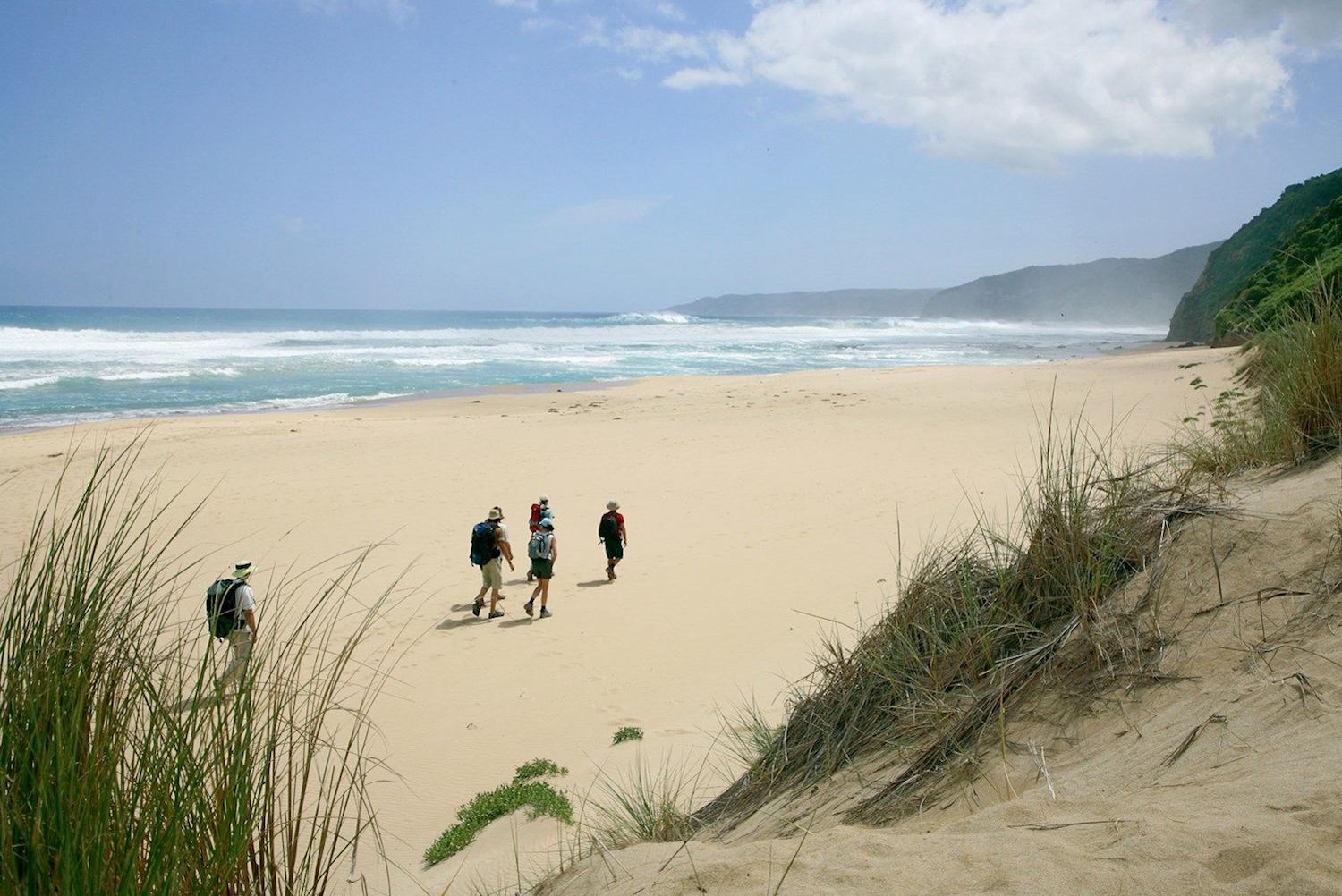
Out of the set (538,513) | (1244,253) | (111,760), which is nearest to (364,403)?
(538,513)

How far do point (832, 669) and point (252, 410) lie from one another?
25.0 metres

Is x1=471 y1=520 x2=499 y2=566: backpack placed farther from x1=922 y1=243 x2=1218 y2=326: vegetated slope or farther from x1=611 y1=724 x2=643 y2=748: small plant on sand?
x1=922 y1=243 x2=1218 y2=326: vegetated slope

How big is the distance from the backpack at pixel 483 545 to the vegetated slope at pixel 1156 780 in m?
5.52

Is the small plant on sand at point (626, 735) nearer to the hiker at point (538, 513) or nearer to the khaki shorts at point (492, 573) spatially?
the khaki shorts at point (492, 573)

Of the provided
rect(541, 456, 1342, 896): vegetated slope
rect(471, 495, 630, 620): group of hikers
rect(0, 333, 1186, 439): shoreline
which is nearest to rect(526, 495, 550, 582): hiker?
rect(471, 495, 630, 620): group of hikers

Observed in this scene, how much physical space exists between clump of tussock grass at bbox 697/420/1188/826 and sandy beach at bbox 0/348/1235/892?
1.43 ft

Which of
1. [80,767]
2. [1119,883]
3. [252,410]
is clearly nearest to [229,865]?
[80,767]

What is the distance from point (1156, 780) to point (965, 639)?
1051 millimetres

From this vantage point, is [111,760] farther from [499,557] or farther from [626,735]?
[499,557]

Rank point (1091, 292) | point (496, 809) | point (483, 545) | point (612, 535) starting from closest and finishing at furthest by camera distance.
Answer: point (496, 809)
point (483, 545)
point (612, 535)
point (1091, 292)

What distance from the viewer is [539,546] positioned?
8664 mm

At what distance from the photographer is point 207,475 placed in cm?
1511

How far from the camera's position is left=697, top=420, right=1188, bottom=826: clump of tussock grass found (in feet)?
10.9

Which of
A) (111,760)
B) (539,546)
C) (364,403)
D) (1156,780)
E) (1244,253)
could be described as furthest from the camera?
(1244,253)
